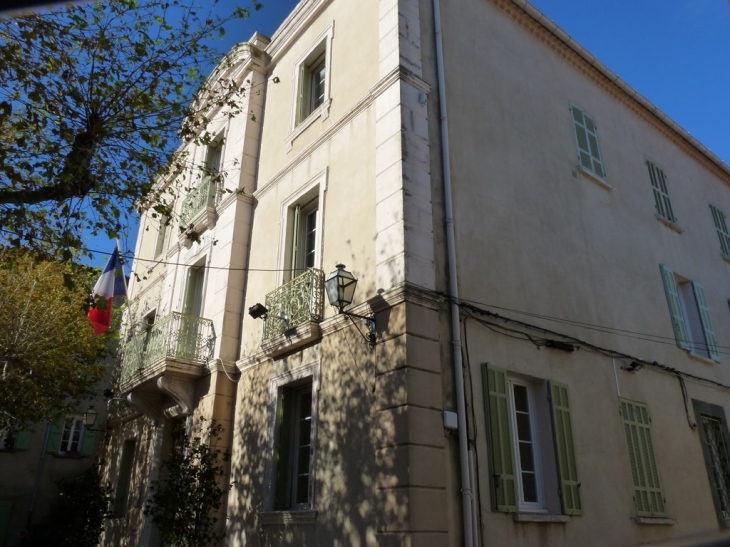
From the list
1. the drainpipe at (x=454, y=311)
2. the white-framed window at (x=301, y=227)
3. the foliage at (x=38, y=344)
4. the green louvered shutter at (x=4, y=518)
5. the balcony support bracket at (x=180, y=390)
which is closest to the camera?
the drainpipe at (x=454, y=311)

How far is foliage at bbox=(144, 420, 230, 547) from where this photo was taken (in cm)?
897

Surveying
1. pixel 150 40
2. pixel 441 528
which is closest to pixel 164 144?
pixel 150 40

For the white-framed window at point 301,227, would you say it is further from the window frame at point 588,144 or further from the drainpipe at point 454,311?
the window frame at point 588,144

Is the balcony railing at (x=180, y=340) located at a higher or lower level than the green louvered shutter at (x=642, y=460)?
higher

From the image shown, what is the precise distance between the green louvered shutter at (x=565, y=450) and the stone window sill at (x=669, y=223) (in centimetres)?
614

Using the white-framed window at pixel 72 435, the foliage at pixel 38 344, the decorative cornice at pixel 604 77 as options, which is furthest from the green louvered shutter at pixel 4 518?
the decorative cornice at pixel 604 77

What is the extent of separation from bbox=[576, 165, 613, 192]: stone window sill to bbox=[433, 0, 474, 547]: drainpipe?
3.58 m

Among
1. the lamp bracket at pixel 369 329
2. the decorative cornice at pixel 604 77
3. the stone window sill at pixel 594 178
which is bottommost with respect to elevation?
the lamp bracket at pixel 369 329

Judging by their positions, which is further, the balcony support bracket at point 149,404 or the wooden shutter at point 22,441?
the wooden shutter at point 22,441

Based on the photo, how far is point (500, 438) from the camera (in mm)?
7629

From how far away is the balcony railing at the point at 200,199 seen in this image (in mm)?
13250

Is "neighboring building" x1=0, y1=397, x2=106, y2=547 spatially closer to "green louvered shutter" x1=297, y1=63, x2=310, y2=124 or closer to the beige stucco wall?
"green louvered shutter" x1=297, y1=63, x2=310, y2=124

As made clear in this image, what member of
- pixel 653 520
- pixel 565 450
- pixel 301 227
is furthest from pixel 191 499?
pixel 653 520

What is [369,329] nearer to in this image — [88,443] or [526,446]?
[526,446]
